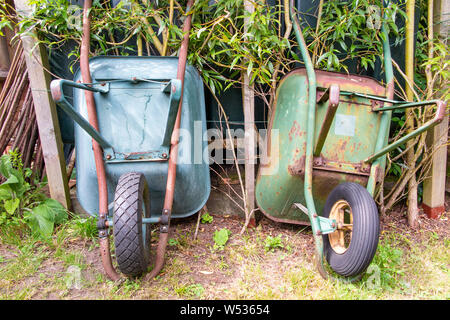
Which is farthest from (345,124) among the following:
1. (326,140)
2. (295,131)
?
(295,131)

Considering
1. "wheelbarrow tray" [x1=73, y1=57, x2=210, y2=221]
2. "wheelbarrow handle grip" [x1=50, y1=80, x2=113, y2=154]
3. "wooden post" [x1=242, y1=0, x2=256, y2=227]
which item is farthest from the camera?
"wooden post" [x1=242, y1=0, x2=256, y2=227]

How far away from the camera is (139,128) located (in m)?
1.36

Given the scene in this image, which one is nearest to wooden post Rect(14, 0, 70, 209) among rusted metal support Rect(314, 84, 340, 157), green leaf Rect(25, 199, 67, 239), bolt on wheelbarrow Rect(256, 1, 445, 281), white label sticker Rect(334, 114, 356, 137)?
green leaf Rect(25, 199, 67, 239)

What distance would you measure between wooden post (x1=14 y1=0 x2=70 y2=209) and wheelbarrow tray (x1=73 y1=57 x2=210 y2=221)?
0.31 meters

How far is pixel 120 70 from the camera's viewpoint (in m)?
1.41

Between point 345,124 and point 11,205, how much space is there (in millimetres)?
1963

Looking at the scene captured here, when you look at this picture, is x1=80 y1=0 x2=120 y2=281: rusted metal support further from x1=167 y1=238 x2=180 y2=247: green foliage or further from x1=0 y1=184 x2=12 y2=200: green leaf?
x1=0 y1=184 x2=12 y2=200: green leaf

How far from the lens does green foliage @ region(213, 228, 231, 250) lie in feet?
5.09

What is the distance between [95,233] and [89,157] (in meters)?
0.50

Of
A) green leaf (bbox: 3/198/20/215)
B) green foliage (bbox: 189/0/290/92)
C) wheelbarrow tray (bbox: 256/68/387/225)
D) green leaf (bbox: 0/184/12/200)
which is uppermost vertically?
green foliage (bbox: 189/0/290/92)

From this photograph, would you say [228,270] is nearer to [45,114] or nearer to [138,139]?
[138,139]

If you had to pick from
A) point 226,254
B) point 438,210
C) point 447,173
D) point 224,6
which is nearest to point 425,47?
point 447,173

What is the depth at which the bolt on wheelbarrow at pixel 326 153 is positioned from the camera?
125cm

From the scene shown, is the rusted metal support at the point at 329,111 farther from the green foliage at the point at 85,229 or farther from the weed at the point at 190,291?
the green foliage at the point at 85,229
